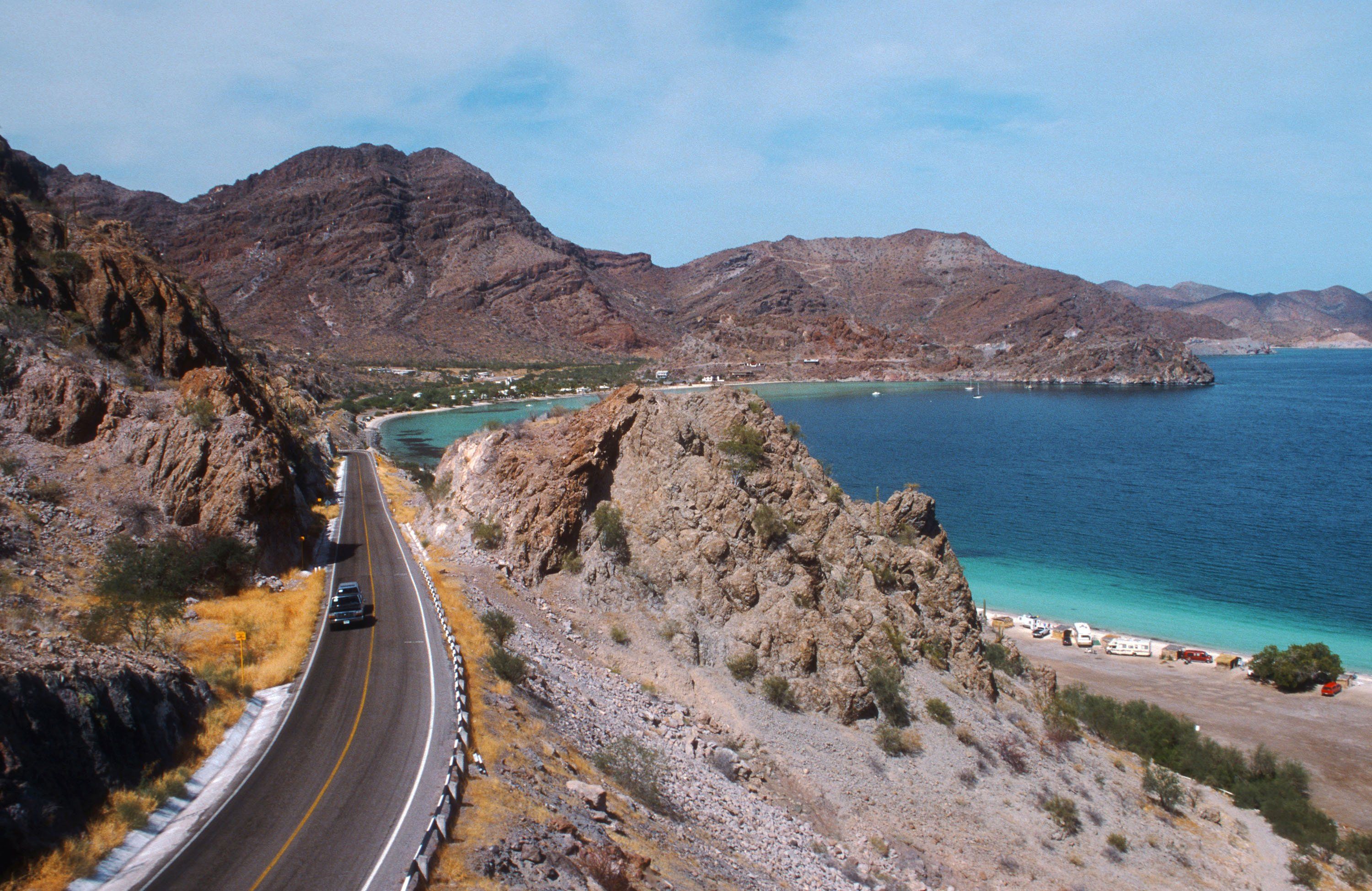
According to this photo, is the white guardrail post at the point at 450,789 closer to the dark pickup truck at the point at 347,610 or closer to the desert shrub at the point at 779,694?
the dark pickup truck at the point at 347,610

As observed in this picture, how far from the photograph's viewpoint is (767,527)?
23.1 meters

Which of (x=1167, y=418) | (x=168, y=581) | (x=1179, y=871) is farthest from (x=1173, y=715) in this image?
(x=1167, y=418)

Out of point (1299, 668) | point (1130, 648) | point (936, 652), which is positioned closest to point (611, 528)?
point (936, 652)

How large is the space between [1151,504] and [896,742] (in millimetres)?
57123

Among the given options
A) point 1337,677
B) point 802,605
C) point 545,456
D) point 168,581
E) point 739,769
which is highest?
point 545,456

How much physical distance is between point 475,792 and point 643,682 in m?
8.54

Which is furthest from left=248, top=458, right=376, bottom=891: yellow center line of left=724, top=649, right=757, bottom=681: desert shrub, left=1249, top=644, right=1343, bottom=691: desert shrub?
left=1249, top=644, right=1343, bottom=691: desert shrub

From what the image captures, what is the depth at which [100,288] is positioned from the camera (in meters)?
27.2

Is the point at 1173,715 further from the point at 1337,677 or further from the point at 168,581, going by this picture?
the point at 168,581

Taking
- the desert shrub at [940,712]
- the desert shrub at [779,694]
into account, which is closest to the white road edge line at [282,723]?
the desert shrub at [779,694]

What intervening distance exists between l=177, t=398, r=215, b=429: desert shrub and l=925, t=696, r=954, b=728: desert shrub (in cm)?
2335

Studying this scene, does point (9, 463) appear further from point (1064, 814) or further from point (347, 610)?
point (1064, 814)

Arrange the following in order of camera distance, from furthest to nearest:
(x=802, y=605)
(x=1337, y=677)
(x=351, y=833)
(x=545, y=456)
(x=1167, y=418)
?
(x=1167, y=418)
(x=1337, y=677)
(x=545, y=456)
(x=802, y=605)
(x=351, y=833)

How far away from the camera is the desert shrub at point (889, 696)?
19.9 meters
